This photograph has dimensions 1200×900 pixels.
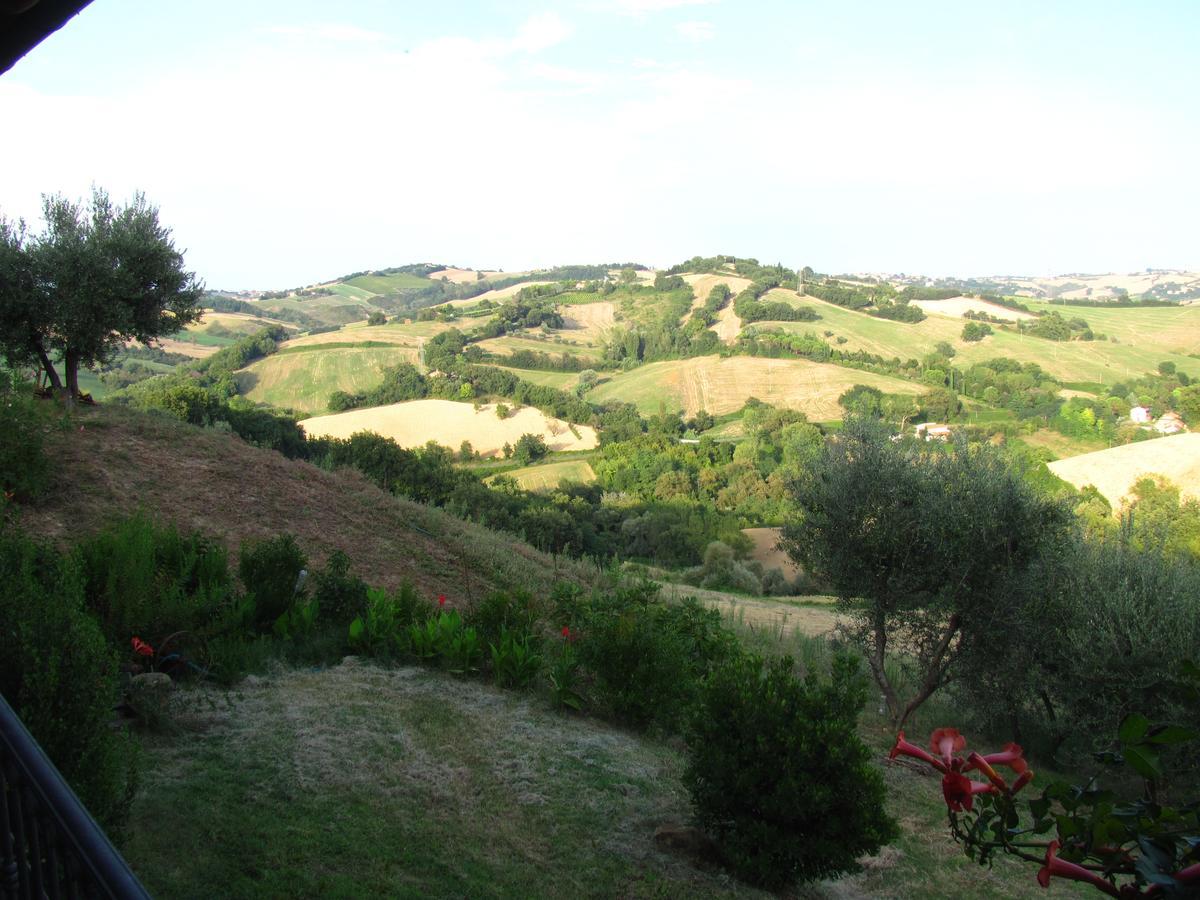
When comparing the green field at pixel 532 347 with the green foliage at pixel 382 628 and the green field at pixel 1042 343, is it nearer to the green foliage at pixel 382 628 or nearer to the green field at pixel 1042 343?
the green field at pixel 1042 343

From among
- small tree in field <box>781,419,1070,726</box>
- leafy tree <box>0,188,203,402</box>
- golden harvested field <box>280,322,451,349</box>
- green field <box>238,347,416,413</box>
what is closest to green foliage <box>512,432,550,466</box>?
green field <box>238,347,416,413</box>

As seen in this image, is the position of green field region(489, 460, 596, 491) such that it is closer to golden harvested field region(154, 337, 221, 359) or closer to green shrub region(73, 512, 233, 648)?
golden harvested field region(154, 337, 221, 359)

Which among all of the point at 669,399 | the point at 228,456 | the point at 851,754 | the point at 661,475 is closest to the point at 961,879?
the point at 851,754

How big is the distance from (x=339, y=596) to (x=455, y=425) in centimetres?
4954

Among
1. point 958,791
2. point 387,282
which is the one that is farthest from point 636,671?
point 387,282

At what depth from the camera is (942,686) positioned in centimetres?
1093

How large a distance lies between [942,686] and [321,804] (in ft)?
27.4

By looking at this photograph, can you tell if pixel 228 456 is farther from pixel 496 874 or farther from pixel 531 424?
pixel 531 424

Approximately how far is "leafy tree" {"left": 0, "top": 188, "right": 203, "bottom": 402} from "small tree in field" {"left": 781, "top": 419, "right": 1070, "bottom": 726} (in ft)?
37.9

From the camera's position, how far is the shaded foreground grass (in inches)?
173

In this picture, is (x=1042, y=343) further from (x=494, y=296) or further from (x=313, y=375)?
(x=494, y=296)

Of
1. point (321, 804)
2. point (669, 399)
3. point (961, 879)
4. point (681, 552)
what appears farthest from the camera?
point (669, 399)

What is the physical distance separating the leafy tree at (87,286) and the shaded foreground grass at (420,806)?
10075mm

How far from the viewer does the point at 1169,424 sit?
59.2m
